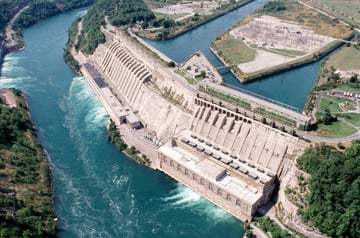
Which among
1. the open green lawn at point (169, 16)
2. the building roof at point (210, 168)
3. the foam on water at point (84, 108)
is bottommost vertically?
the foam on water at point (84, 108)

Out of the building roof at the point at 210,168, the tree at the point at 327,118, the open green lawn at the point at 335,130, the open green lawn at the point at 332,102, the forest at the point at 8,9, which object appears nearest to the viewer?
the building roof at the point at 210,168

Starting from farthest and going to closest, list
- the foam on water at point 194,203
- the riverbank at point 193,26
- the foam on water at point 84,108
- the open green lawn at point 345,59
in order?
the riverbank at point 193,26, the open green lawn at point 345,59, the foam on water at point 84,108, the foam on water at point 194,203

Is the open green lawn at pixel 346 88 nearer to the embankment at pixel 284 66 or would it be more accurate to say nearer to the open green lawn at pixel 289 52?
the embankment at pixel 284 66

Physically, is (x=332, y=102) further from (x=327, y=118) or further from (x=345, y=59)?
(x=345, y=59)

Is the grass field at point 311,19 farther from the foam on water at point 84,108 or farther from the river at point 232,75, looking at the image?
the foam on water at point 84,108

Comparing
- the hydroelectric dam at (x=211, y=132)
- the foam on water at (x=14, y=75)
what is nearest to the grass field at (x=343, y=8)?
the hydroelectric dam at (x=211, y=132)

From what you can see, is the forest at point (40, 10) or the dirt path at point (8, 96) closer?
the dirt path at point (8, 96)

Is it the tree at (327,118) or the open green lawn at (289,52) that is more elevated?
the tree at (327,118)

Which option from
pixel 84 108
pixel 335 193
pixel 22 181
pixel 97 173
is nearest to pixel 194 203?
pixel 97 173
